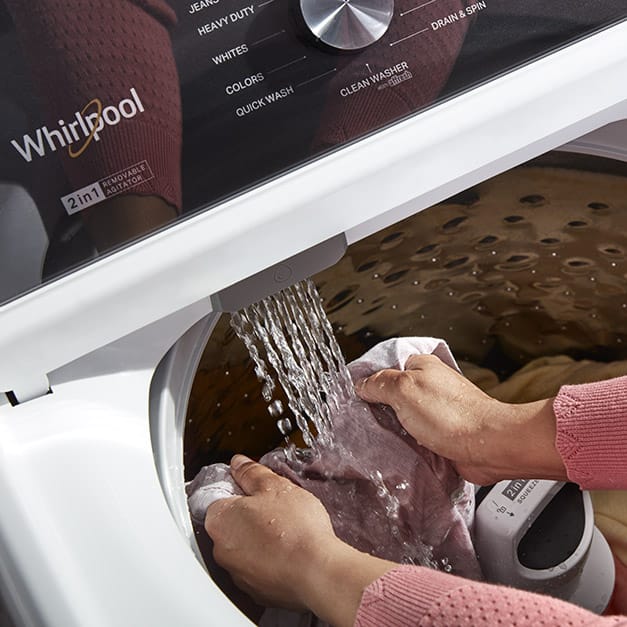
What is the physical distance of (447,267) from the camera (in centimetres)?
92

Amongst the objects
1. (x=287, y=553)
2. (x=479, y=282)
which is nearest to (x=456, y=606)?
(x=287, y=553)

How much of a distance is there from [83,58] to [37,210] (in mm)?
95

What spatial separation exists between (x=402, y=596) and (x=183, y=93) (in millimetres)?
377

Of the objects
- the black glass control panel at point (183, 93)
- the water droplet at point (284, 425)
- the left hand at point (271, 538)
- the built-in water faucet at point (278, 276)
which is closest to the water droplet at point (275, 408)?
the water droplet at point (284, 425)

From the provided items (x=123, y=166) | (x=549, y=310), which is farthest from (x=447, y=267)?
(x=123, y=166)

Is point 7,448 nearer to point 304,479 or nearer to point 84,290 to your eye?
point 84,290

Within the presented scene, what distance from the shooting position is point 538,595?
57 cm

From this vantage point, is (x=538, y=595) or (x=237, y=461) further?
(x=237, y=461)

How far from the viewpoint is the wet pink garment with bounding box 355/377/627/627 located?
55cm

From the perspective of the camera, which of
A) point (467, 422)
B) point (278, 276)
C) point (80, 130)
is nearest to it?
point (80, 130)

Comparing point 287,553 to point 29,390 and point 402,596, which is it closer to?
point 402,596

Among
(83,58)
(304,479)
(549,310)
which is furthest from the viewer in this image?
(549,310)

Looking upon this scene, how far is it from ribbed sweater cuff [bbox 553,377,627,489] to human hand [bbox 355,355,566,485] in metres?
0.02

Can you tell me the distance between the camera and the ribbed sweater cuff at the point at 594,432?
71 centimetres
